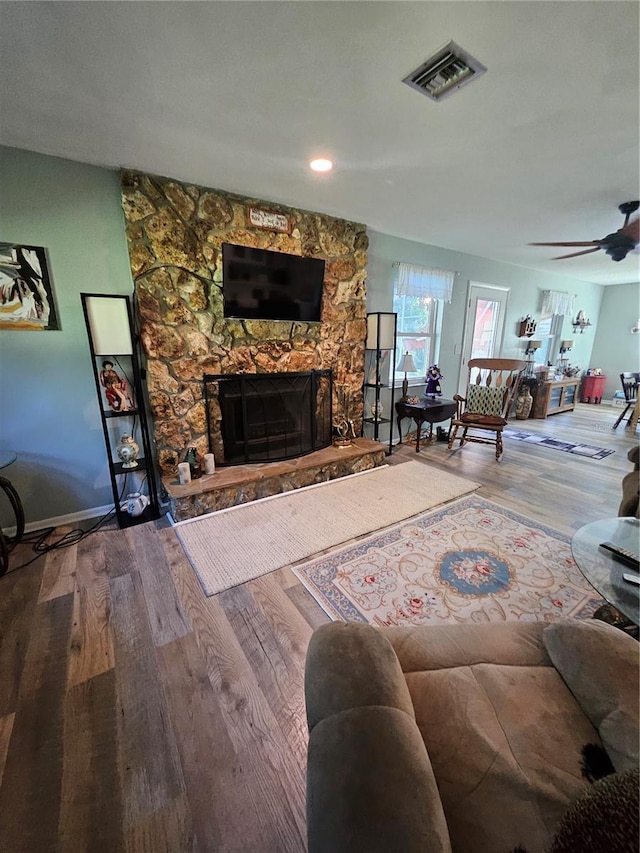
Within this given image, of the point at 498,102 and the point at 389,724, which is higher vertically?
the point at 498,102

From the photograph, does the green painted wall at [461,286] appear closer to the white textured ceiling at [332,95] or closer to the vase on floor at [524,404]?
the vase on floor at [524,404]

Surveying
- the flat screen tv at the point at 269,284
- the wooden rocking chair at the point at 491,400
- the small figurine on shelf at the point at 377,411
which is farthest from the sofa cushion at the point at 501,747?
the wooden rocking chair at the point at 491,400

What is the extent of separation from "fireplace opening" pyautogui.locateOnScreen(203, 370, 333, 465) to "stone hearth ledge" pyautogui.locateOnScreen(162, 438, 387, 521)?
126 millimetres

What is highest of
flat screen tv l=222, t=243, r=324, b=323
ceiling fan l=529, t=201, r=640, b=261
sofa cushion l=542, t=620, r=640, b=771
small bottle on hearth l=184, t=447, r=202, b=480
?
ceiling fan l=529, t=201, r=640, b=261

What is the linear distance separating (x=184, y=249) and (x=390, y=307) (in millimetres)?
2271

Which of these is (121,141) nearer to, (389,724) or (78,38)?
(78,38)

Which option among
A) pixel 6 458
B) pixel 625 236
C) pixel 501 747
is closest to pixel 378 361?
pixel 625 236

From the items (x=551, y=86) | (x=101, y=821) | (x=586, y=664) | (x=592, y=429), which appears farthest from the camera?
(x=592, y=429)

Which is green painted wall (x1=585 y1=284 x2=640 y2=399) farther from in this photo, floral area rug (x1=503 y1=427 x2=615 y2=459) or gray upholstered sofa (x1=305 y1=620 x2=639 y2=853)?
gray upholstered sofa (x1=305 y1=620 x2=639 y2=853)

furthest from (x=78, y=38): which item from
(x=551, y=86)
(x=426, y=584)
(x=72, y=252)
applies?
(x=426, y=584)

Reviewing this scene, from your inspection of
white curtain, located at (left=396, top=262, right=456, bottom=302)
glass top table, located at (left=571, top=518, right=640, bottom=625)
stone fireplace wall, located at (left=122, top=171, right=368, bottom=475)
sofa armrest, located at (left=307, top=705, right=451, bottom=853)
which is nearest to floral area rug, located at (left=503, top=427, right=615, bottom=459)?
white curtain, located at (left=396, top=262, right=456, bottom=302)

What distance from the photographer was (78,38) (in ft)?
3.97

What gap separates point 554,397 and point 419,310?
3615 mm

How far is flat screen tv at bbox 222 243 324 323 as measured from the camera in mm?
2633
